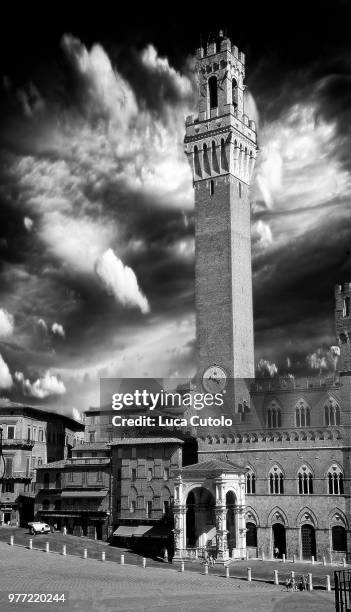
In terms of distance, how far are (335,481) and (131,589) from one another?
83.7 feet

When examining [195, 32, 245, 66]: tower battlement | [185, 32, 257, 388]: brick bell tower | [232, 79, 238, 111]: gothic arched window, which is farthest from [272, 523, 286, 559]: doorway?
[195, 32, 245, 66]: tower battlement

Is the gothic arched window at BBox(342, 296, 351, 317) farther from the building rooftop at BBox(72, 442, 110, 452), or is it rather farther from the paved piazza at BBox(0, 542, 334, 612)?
the building rooftop at BBox(72, 442, 110, 452)

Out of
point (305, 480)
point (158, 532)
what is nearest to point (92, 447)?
point (158, 532)

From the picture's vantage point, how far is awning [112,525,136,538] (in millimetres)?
71312

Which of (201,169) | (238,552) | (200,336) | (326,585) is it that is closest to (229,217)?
(201,169)

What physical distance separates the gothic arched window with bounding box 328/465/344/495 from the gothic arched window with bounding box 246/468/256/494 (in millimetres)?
7387

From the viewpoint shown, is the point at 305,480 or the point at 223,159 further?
the point at 223,159

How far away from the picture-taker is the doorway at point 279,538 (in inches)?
2640

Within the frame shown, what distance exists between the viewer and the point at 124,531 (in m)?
72.1

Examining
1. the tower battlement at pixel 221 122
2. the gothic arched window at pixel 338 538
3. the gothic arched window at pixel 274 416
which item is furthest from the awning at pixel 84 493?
the tower battlement at pixel 221 122

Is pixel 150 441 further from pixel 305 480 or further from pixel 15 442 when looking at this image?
pixel 15 442

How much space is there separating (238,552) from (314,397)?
52.0 feet

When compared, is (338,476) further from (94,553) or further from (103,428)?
(103,428)

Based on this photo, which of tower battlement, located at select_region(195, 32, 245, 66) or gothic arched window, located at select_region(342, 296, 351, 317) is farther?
tower battlement, located at select_region(195, 32, 245, 66)
